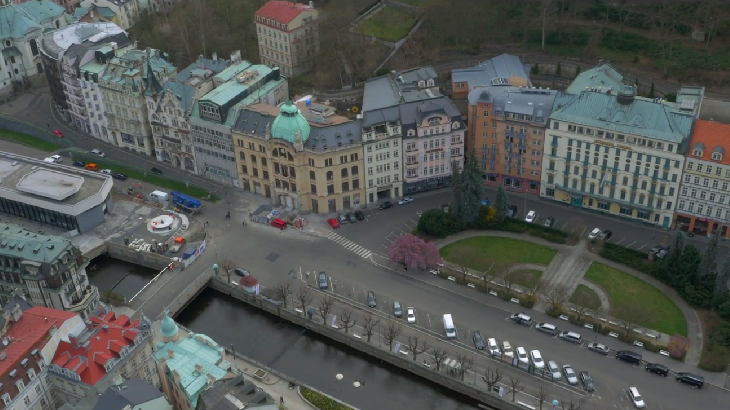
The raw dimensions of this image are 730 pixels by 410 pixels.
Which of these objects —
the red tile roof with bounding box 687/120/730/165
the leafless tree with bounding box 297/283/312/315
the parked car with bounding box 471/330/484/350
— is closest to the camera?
the parked car with bounding box 471/330/484/350

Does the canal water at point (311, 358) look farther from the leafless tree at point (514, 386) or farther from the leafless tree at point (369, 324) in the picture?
the leafless tree at point (514, 386)

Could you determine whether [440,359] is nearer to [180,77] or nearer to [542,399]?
[542,399]

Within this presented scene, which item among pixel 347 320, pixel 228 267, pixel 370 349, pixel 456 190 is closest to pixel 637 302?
pixel 456 190

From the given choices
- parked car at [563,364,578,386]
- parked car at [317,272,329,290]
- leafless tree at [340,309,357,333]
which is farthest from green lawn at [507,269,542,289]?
parked car at [317,272,329,290]

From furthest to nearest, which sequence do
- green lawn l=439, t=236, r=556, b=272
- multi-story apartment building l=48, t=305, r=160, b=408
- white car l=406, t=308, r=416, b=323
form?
green lawn l=439, t=236, r=556, b=272 < white car l=406, t=308, r=416, b=323 < multi-story apartment building l=48, t=305, r=160, b=408

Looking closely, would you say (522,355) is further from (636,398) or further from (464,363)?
(636,398)

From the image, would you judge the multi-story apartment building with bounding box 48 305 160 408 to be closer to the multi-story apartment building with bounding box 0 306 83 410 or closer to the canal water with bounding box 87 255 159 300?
the multi-story apartment building with bounding box 0 306 83 410
